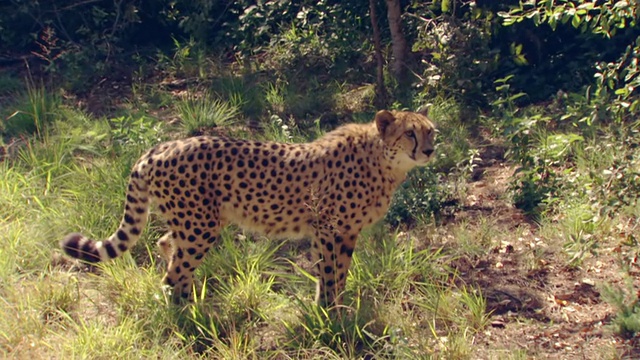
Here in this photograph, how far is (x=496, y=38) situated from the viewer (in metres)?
6.57

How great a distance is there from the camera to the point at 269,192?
13.2 ft

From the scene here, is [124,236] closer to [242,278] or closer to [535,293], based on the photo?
[242,278]

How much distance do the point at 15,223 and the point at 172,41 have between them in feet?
12.1

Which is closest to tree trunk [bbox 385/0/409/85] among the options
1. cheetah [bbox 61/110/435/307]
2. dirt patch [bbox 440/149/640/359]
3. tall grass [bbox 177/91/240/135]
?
tall grass [bbox 177/91/240/135]

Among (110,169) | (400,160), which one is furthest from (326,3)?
(400,160)

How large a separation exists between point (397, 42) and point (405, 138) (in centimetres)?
283

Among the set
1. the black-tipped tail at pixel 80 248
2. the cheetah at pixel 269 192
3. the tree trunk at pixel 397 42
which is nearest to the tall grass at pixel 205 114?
the tree trunk at pixel 397 42

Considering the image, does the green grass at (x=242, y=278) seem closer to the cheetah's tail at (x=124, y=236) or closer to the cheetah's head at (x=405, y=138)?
the cheetah's tail at (x=124, y=236)

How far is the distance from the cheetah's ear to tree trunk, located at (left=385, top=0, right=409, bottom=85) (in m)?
2.69

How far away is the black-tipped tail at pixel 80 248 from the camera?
3.92 m

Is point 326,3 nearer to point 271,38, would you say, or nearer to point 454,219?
point 271,38

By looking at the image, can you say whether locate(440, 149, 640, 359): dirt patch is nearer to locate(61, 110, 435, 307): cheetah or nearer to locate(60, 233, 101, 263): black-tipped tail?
locate(61, 110, 435, 307): cheetah

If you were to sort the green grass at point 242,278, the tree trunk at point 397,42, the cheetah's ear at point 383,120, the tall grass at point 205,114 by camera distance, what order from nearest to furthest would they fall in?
1. the green grass at point 242,278
2. the cheetah's ear at point 383,120
3. the tall grass at point 205,114
4. the tree trunk at point 397,42

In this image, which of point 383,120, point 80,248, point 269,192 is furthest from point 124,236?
point 383,120
